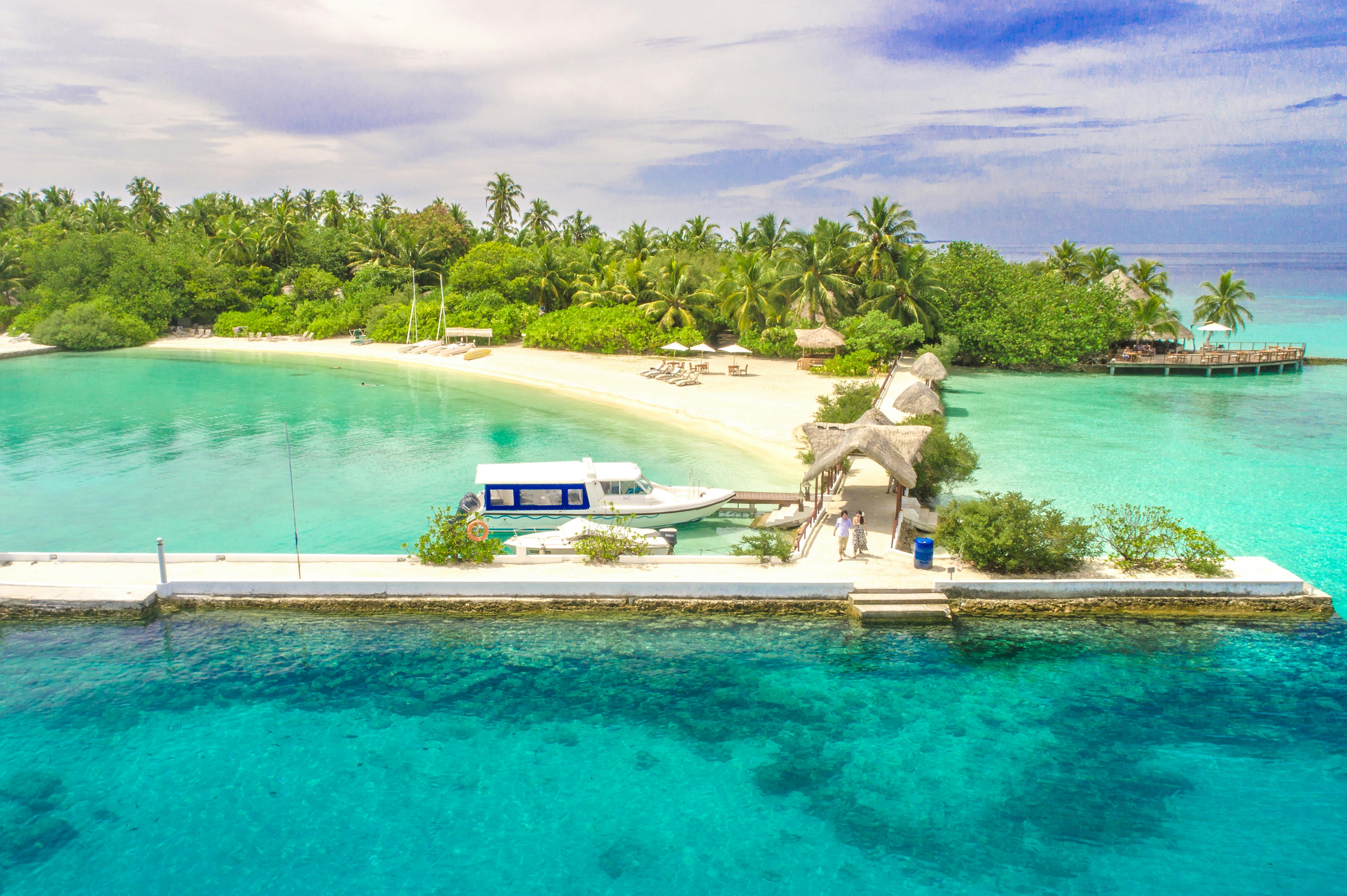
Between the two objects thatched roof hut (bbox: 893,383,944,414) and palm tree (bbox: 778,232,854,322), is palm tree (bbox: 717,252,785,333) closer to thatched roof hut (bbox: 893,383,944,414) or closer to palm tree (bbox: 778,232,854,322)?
palm tree (bbox: 778,232,854,322)

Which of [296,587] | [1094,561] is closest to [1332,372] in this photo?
[1094,561]

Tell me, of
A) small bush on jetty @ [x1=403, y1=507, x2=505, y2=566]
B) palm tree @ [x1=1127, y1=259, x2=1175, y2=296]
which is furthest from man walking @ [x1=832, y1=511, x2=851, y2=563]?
palm tree @ [x1=1127, y1=259, x2=1175, y2=296]

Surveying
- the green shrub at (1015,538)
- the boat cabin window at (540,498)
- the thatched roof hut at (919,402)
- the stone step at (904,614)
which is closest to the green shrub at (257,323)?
the boat cabin window at (540,498)

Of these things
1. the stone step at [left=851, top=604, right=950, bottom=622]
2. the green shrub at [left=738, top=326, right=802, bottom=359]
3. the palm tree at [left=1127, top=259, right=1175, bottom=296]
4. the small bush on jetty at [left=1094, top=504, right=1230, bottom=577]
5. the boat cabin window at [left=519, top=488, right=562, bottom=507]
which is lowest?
the stone step at [left=851, top=604, right=950, bottom=622]

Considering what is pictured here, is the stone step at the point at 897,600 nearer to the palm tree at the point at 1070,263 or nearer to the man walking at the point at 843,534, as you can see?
the man walking at the point at 843,534

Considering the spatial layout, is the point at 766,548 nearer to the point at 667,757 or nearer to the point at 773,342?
the point at 667,757

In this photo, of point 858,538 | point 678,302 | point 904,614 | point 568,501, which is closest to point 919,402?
point 858,538

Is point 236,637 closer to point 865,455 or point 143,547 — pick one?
point 143,547
